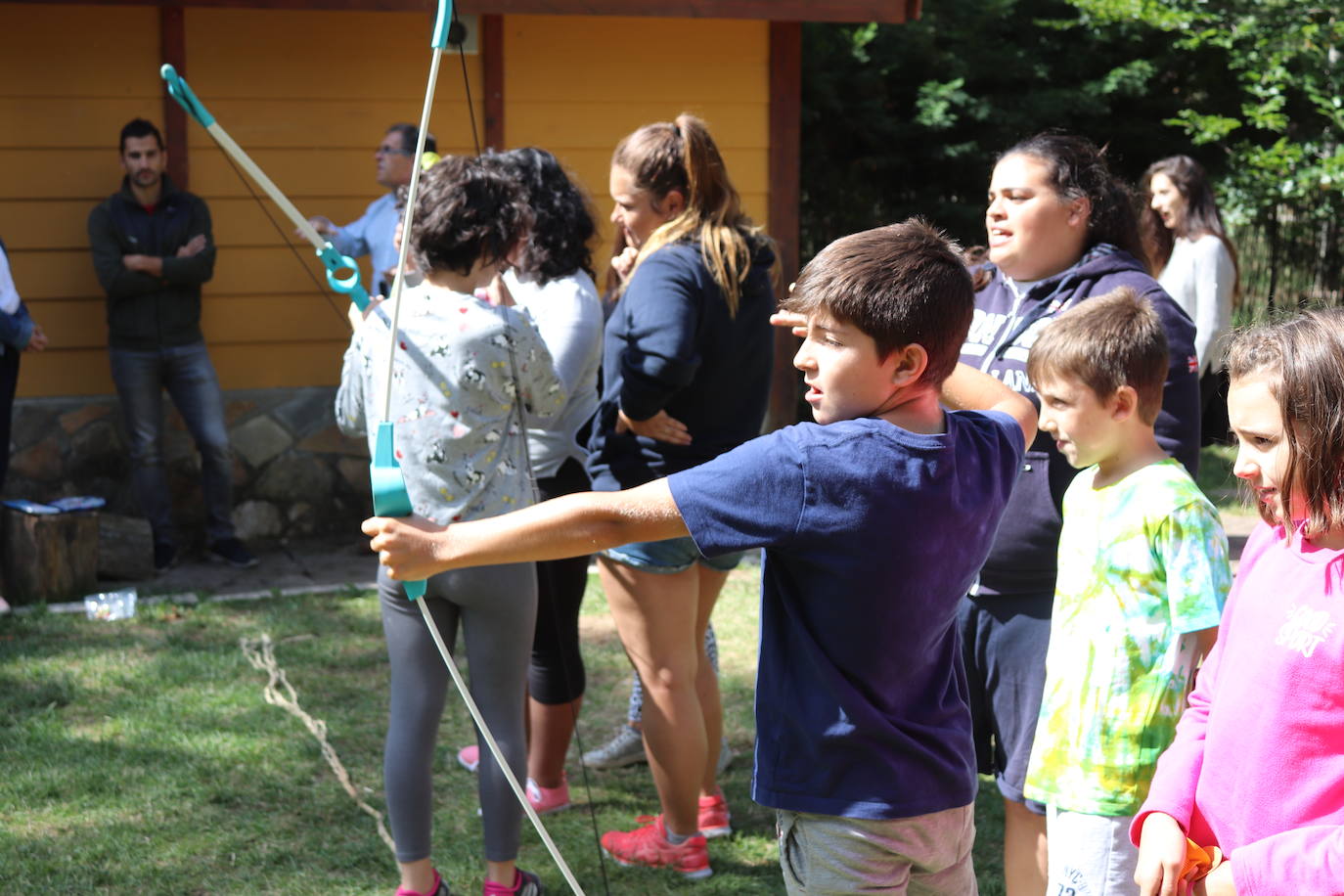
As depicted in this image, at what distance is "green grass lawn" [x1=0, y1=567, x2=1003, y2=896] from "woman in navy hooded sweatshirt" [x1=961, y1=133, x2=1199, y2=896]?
0.77m

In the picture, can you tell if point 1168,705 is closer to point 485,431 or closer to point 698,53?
point 485,431

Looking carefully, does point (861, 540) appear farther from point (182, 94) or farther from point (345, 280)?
point (182, 94)

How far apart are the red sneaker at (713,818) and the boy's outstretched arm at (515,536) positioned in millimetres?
2067

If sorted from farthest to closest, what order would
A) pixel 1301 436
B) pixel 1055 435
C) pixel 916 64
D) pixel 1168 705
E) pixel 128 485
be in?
1. pixel 916 64
2. pixel 128 485
3. pixel 1055 435
4. pixel 1168 705
5. pixel 1301 436

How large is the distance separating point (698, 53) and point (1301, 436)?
20.1 ft

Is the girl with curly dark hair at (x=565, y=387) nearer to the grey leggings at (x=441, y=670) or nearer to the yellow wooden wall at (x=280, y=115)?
the grey leggings at (x=441, y=670)

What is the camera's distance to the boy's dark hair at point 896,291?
1.84m

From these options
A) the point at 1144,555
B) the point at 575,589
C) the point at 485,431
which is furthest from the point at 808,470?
the point at 575,589

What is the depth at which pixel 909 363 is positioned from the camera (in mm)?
1869

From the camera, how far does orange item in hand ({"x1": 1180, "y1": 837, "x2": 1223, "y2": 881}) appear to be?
68.4 inches

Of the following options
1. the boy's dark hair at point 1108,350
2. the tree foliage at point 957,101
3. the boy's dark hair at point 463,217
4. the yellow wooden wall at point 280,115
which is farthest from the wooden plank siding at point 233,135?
the boy's dark hair at point 1108,350

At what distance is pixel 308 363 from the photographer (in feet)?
23.0

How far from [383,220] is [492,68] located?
1.30 meters

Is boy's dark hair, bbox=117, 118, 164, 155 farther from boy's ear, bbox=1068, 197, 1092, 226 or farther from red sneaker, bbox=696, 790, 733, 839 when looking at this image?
boy's ear, bbox=1068, 197, 1092, 226
